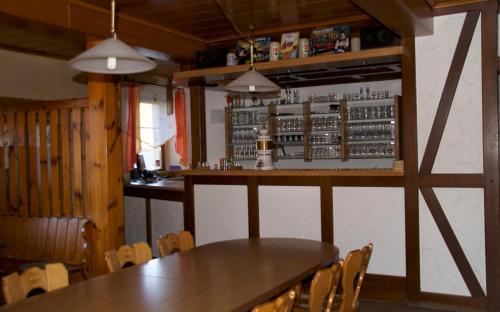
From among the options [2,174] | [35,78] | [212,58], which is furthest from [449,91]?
[35,78]

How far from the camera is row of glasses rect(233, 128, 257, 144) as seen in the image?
8.51 m

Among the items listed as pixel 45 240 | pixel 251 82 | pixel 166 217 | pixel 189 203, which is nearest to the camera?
pixel 251 82

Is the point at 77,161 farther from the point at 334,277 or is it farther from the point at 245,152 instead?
the point at 245,152

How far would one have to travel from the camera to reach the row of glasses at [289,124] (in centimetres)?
810

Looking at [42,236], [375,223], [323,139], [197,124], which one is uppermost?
[197,124]

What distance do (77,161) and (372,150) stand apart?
4110mm

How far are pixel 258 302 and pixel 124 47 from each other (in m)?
1.49

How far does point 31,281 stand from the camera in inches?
111

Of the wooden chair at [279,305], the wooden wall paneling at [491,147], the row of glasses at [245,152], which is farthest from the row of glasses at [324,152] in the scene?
the wooden chair at [279,305]

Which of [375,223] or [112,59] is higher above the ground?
[112,59]

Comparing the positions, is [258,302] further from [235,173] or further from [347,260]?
[235,173]

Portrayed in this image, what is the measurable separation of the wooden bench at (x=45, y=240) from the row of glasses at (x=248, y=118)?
12.6 feet

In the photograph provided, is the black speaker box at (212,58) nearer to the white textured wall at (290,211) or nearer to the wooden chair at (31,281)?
the white textured wall at (290,211)

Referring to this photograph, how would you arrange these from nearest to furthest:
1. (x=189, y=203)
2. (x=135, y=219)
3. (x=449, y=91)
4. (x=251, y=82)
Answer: (x=251, y=82), (x=449, y=91), (x=189, y=203), (x=135, y=219)
